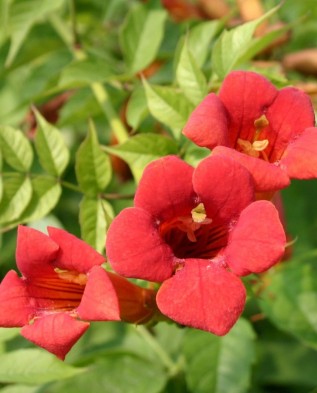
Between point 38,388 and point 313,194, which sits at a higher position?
point 38,388

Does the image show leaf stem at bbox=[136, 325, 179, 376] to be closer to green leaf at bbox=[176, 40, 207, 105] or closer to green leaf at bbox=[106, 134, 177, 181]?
green leaf at bbox=[106, 134, 177, 181]

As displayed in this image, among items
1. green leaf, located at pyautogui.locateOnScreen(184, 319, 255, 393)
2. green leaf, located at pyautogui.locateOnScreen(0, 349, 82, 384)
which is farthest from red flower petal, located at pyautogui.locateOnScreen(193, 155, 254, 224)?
green leaf, located at pyautogui.locateOnScreen(184, 319, 255, 393)

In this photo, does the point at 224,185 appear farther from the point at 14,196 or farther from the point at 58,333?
the point at 14,196

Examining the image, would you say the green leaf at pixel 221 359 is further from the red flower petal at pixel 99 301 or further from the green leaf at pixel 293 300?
the red flower petal at pixel 99 301

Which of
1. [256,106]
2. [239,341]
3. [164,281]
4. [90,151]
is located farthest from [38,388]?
[256,106]

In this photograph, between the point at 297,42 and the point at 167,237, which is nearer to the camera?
the point at 167,237

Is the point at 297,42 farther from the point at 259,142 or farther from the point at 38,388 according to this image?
the point at 38,388
